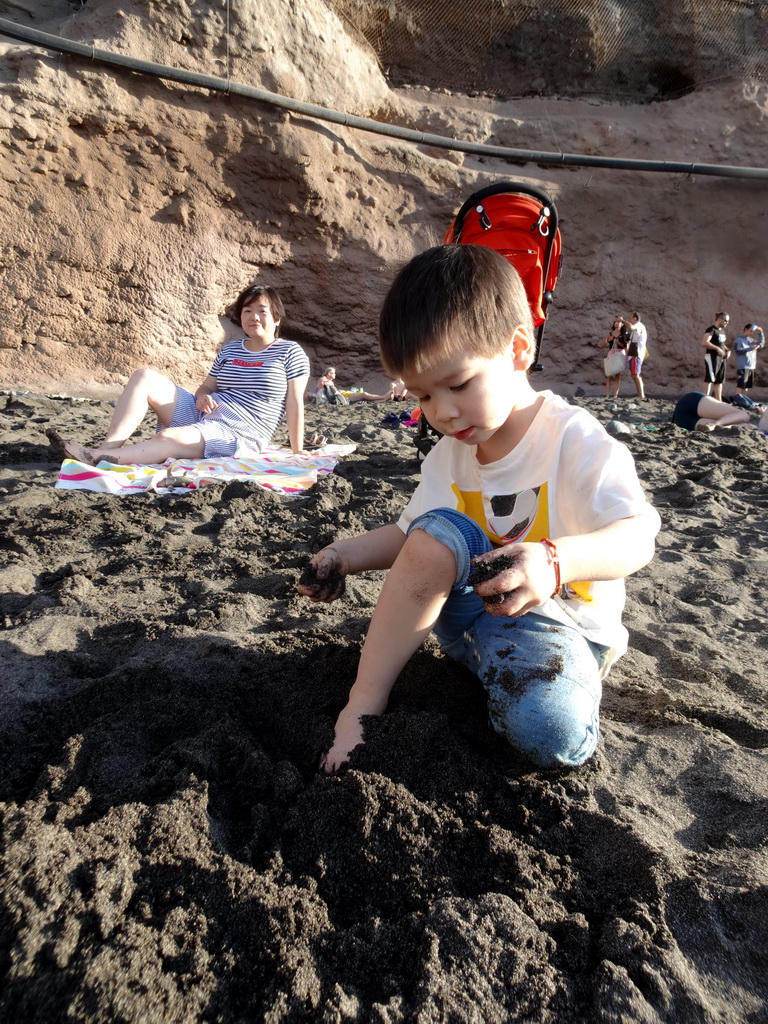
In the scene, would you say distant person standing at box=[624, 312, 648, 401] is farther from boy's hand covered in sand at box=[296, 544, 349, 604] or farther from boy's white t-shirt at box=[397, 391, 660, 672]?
boy's hand covered in sand at box=[296, 544, 349, 604]

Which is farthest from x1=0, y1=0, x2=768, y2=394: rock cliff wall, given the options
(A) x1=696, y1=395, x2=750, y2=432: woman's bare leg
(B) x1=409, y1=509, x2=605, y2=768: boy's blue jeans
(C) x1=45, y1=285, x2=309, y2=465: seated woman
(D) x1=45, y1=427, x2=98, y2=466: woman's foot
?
(B) x1=409, y1=509, x2=605, y2=768: boy's blue jeans

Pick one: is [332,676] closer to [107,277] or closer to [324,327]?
[107,277]

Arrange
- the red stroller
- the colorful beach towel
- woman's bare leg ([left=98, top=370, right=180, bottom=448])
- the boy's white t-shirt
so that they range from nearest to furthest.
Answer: the boy's white t-shirt < the colorful beach towel < the red stroller < woman's bare leg ([left=98, top=370, right=180, bottom=448])

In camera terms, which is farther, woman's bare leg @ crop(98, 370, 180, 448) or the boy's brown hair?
woman's bare leg @ crop(98, 370, 180, 448)

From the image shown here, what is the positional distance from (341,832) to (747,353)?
1171 cm

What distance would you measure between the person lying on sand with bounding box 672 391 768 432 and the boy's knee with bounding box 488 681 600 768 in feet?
15.5

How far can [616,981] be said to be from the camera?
90 cm

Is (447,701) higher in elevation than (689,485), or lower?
higher

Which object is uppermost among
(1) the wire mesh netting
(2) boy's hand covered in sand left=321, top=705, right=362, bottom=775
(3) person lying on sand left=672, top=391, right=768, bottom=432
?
(1) the wire mesh netting

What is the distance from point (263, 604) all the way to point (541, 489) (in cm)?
98

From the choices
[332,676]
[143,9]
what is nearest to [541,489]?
[332,676]

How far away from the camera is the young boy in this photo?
52.2 inches

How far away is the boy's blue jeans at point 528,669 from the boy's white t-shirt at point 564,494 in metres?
0.07

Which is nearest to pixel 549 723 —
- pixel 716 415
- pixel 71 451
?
pixel 71 451
